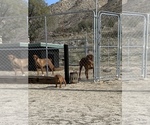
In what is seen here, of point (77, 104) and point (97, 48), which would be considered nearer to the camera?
point (77, 104)

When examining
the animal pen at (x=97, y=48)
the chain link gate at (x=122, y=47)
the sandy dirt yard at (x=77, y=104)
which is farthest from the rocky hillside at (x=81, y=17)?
the sandy dirt yard at (x=77, y=104)

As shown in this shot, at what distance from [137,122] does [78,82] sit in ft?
20.2

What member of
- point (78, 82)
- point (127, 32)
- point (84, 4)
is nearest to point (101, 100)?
point (78, 82)

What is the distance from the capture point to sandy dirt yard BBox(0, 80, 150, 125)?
6.18 m

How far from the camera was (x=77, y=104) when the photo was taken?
7.80 m

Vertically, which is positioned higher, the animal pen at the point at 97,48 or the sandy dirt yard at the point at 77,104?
the animal pen at the point at 97,48

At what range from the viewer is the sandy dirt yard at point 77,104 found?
6.18 metres

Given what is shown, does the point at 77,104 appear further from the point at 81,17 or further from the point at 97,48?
the point at 81,17

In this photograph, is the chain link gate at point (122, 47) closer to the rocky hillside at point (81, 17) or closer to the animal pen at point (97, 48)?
the animal pen at point (97, 48)

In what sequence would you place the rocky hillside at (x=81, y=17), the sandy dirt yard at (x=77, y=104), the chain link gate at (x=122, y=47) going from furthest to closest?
1. the rocky hillside at (x=81, y=17)
2. the chain link gate at (x=122, y=47)
3. the sandy dirt yard at (x=77, y=104)

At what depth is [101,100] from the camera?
27.1 ft

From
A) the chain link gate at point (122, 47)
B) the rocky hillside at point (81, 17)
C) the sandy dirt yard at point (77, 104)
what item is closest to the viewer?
the sandy dirt yard at point (77, 104)

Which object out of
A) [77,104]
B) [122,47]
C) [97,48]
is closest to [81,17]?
[122,47]

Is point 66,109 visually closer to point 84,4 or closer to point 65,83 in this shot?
point 65,83
